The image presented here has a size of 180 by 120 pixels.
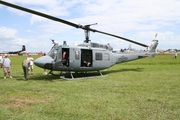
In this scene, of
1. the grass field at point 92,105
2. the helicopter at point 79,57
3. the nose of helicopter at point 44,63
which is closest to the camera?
the grass field at point 92,105

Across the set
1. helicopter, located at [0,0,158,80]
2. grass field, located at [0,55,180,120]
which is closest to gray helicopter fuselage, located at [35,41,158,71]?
helicopter, located at [0,0,158,80]

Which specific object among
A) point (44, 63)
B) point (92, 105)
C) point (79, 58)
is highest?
point (79, 58)

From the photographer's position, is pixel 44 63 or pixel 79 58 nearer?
pixel 44 63

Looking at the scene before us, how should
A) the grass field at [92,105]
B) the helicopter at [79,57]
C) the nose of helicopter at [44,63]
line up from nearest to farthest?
the grass field at [92,105] < the nose of helicopter at [44,63] < the helicopter at [79,57]

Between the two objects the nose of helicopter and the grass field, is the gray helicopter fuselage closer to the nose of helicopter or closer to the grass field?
the nose of helicopter

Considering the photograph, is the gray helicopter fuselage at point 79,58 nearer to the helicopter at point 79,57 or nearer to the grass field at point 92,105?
the helicopter at point 79,57

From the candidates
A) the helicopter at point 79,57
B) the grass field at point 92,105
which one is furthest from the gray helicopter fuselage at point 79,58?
the grass field at point 92,105

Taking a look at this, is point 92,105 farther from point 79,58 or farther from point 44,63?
point 79,58

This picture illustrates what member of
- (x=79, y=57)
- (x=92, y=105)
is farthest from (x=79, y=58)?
(x=92, y=105)

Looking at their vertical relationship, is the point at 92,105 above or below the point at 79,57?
below

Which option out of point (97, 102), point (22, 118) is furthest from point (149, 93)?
point (22, 118)

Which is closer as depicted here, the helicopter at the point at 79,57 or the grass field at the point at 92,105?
the grass field at the point at 92,105

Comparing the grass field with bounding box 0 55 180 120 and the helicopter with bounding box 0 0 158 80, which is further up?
the helicopter with bounding box 0 0 158 80

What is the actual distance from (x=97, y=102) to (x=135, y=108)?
1360mm
